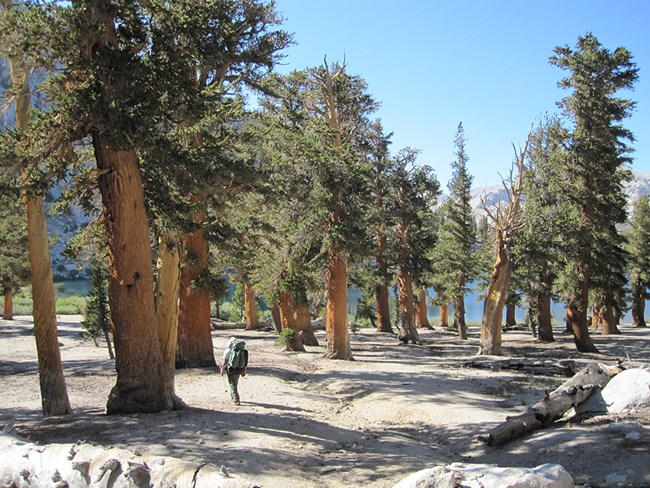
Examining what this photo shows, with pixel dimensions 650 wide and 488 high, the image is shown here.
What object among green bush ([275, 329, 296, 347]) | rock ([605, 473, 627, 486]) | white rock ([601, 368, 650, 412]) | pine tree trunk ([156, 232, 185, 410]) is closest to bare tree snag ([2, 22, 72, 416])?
pine tree trunk ([156, 232, 185, 410])

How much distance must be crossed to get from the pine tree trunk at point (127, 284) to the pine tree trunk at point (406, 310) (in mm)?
21416

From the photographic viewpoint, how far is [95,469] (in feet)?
17.8

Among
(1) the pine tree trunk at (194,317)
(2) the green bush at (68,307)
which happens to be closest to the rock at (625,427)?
(1) the pine tree trunk at (194,317)

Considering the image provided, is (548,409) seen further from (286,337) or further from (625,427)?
(286,337)

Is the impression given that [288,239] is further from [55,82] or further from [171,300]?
[55,82]

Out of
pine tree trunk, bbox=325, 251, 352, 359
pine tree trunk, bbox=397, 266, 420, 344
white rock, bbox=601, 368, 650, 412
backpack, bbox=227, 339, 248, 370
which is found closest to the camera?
white rock, bbox=601, 368, 650, 412

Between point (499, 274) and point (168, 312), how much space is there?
1509cm

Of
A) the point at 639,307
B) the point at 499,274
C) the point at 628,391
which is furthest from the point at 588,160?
the point at 639,307

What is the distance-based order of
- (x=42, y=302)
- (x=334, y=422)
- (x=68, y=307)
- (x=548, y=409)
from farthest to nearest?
(x=68, y=307) → (x=334, y=422) → (x=42, y=302) → (x=548, y=409)

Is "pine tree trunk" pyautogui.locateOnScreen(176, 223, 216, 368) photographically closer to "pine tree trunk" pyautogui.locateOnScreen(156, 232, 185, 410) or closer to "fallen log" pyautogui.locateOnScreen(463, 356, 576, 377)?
"pine tree trunk" pyautogui.locateOnScreen(156, 232, 185, 410)

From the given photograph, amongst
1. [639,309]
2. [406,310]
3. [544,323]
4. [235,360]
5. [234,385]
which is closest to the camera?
[235,360]

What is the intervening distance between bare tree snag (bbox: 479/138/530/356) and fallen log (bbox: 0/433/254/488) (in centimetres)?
1824

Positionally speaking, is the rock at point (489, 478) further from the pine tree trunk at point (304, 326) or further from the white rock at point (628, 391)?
the pine tree trunk at point (304, 326)

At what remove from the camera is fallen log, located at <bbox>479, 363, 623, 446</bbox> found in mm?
8617
